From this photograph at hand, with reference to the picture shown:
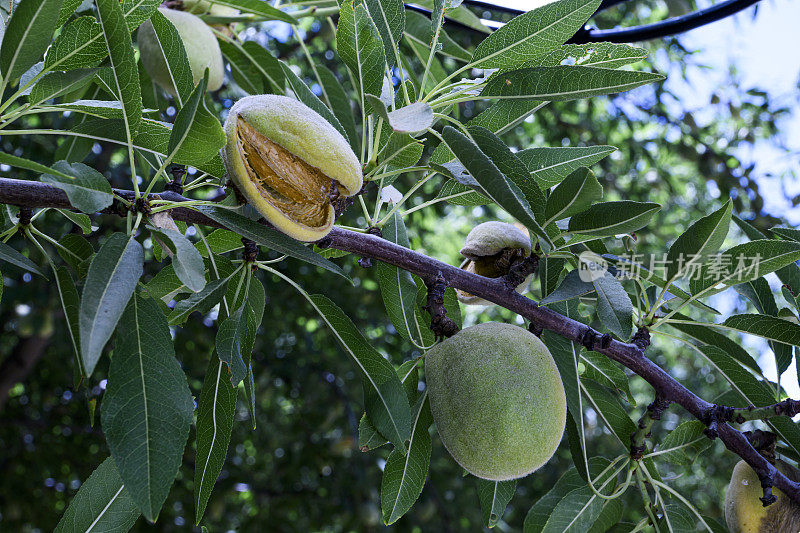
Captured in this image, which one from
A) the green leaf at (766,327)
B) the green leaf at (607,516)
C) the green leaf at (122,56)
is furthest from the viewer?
the green leaf at (607,516)

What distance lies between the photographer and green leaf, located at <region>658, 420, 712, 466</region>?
3.83ft

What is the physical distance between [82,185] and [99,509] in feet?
1.62

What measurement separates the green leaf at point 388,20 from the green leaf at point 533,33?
0.13 metres

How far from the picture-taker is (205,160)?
2.78ft

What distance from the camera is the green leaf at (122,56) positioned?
0.77 meters

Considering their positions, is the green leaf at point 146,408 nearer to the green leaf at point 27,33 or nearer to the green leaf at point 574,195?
the green leaf at point 27,33

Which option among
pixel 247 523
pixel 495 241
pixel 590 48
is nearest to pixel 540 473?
pixel 247 523

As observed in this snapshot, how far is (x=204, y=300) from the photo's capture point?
92cm

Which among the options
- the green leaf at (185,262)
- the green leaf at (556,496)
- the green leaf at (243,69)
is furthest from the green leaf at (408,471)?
the green leaf at (243,69)

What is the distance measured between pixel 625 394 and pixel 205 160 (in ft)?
3.16

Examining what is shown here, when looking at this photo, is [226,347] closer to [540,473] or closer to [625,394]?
[625,394]

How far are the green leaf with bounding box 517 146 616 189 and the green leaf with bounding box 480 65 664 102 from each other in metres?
0.14

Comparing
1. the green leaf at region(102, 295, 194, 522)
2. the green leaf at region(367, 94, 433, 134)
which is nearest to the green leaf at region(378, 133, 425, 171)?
the green leaf at region(367, 94, 433, 134)

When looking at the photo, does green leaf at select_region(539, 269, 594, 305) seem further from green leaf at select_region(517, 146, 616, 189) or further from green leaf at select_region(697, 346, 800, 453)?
green leaf at select_region(697, 346, 800, 453)
